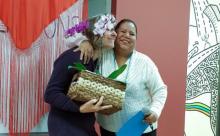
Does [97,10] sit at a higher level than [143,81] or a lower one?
higher

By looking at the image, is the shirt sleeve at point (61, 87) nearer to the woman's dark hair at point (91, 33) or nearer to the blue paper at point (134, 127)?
the woman's dark hair at point (91, 33)

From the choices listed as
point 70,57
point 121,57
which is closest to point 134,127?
point 121,57

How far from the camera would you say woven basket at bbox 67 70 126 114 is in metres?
1.52

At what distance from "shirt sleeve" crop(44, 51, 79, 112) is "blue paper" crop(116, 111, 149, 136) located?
32cm

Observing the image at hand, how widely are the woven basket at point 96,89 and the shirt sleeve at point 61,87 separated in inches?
1.5

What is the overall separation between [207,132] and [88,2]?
5.08ft

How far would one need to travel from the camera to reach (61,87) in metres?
1.58

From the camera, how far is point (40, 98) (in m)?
1.95

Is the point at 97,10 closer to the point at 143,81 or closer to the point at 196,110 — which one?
the point at 143,81

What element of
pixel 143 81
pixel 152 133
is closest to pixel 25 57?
pixel 143 81

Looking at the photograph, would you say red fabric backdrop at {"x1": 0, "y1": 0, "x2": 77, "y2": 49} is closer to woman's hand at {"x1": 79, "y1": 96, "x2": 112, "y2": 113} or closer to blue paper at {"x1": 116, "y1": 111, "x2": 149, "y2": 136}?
woman's hand at {"x1": 79, "y1": 96, "x2": 112, "y2": 113}

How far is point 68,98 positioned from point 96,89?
0.45 feet

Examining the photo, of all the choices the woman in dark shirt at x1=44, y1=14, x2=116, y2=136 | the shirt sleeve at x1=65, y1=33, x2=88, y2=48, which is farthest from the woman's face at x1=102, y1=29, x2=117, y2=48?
the shirt sleeve at x1=65, y1=33, x2=88, y2=48

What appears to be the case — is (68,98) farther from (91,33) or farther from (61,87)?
(91,33)
